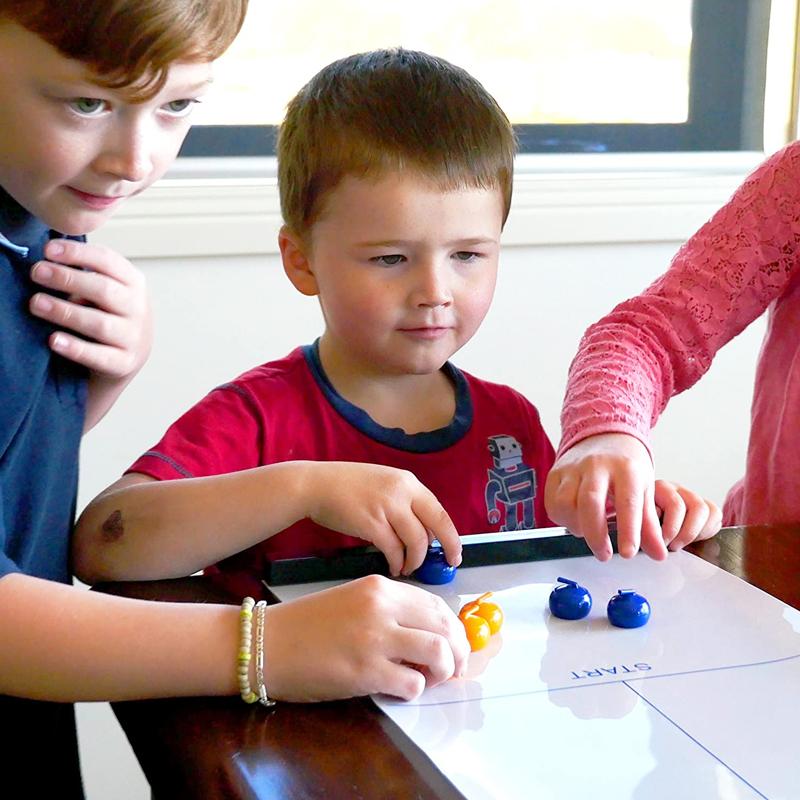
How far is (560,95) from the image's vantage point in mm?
2168

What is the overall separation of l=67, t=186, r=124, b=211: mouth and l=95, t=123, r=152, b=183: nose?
1.4 inches

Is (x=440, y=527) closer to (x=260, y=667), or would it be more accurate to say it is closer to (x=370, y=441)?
(x=260, y=667)

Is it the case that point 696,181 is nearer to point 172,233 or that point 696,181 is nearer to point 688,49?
point 688,49

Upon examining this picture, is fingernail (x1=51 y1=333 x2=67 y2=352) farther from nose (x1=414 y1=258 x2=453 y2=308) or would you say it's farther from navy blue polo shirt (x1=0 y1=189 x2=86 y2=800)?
nose (x1=414 y1=258 x2=453 y2=308)

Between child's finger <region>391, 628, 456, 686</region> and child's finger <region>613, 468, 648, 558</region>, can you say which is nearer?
child's finger <region>391, 628, 456, 686</region>

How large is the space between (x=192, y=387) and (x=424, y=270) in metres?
0.88

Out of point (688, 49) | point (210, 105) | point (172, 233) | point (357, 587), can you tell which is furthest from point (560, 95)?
point (357, 587)

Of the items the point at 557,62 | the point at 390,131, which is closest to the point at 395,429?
the point at 390,131

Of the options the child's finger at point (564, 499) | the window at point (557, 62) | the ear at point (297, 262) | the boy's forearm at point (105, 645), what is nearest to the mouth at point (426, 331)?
the ear at point (297, 262)

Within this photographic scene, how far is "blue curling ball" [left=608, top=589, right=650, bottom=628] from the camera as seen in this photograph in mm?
794

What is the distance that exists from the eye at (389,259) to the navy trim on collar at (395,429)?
14cm

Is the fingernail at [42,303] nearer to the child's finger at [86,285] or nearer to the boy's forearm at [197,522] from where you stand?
the child's finger at [86,285]

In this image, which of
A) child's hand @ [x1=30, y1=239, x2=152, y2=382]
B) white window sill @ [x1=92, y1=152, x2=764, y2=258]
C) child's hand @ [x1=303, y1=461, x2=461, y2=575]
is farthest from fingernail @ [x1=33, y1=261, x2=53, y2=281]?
white window sill @ [x1=92, y1=152, x2=764, y2=258]

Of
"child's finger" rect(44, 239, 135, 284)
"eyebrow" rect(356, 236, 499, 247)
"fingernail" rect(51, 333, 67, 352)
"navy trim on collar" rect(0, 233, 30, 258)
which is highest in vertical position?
"navy trim on collar" rect(0, 233, 30, 258)
